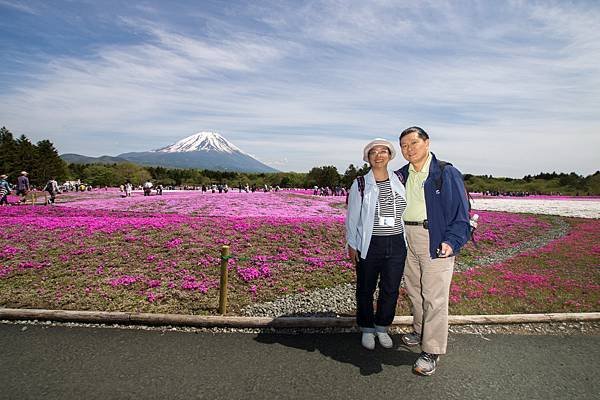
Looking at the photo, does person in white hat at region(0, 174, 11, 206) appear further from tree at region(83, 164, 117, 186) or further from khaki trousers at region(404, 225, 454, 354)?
tree at region(83, 164, 117, 186)

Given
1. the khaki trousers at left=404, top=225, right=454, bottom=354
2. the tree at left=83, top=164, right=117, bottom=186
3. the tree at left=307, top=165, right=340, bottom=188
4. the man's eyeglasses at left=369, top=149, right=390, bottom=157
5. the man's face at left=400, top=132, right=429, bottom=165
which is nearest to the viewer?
the khaki trousers at left=404, top=225, right=454, bottom=354

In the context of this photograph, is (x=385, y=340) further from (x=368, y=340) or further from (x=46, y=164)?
(x=46, y=164)

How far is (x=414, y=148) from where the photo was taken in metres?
4.74

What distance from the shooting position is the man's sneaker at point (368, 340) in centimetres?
539

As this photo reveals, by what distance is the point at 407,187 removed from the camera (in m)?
5.02

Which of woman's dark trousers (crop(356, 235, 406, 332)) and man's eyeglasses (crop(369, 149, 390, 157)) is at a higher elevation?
man's eyeglasses (crop(369, 149, 390, 157))

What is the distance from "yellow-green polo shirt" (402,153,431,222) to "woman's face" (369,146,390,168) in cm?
42

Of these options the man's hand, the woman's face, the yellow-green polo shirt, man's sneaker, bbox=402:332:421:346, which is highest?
the woman's face

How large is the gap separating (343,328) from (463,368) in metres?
2.02

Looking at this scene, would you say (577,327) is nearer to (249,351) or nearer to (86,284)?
(249,351)

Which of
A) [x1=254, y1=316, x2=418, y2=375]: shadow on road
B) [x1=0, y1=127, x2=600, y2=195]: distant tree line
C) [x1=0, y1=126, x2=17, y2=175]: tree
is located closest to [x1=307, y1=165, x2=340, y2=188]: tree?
[x1=0, y1=127, x2=600, y2=195]: distant tree line

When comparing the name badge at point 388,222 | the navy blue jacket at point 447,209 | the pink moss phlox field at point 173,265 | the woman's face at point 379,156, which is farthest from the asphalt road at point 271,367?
the woman's face at point 379,156

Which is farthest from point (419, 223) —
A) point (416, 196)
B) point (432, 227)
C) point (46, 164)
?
point (46, 164)

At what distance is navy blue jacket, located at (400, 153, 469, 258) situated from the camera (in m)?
4.37
